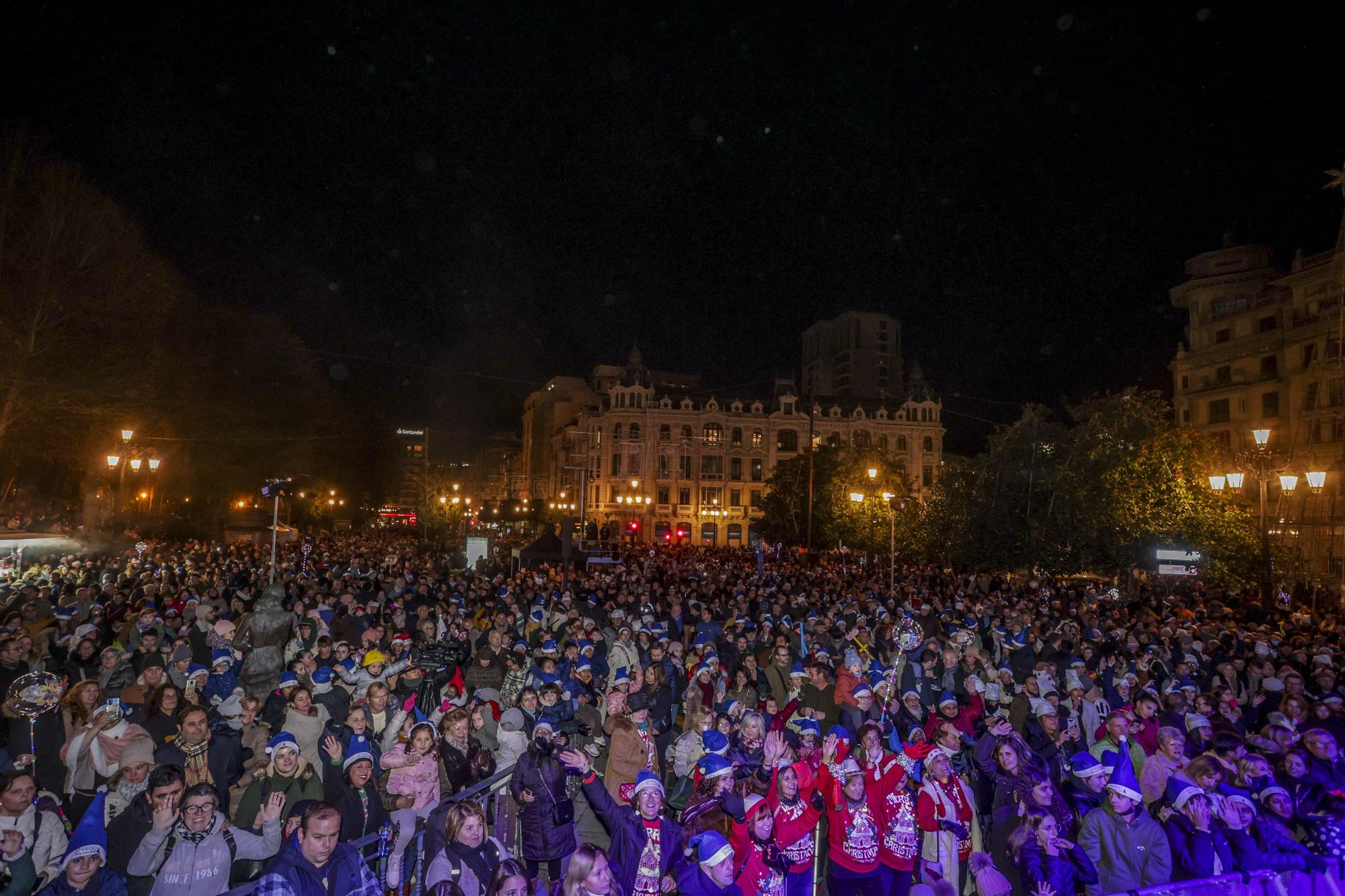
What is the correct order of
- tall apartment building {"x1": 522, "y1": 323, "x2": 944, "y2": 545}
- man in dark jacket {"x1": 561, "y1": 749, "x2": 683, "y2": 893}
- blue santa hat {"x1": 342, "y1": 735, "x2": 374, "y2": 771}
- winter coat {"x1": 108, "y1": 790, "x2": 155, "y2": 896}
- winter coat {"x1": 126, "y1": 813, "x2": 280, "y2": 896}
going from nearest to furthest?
winter coat {"x1": 126, "y1": 813, "x2": 280, "y2": 896}, winter coat {"x1": 108, "y1": 790, "x2": 155, "y2": 896}, man in dark jacket {"x1": 561, "y1": 749, "x2": 683, "y2": 893}, blue santa hat {"x1": 342, "y1": 735, "x2": 374, "y2": 771}, tall apartment building {"x1": 522, "y1": 323, "x2": 944, "y2": 545}

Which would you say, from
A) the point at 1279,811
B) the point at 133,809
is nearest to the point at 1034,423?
the point at 1279,811

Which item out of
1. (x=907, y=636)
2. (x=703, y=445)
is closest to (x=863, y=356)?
(x=703, y=445)

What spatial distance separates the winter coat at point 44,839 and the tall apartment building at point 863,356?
292 ft

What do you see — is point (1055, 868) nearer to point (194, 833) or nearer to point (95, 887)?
point (194, 833)

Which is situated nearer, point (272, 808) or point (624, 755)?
point (272, 808)

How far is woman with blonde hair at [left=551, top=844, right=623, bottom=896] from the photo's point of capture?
3.68 meters

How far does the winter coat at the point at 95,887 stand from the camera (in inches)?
149

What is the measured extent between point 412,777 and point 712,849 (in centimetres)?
248

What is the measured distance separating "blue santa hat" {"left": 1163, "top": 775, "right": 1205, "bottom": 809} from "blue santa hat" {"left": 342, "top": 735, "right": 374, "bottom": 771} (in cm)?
526

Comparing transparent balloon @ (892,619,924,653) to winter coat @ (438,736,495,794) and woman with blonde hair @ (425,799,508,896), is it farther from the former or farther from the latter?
woman with blonde hair @ (425,799,508,896)

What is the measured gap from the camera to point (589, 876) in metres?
3.69

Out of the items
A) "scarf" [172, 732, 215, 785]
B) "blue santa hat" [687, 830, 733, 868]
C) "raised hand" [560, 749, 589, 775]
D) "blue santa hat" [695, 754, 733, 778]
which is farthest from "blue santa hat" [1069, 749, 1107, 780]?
"scarf" [172, 732, 215, 785]

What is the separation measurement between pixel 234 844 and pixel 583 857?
2212 millimetres

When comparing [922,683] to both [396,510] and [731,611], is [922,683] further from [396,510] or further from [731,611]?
[396,510]
